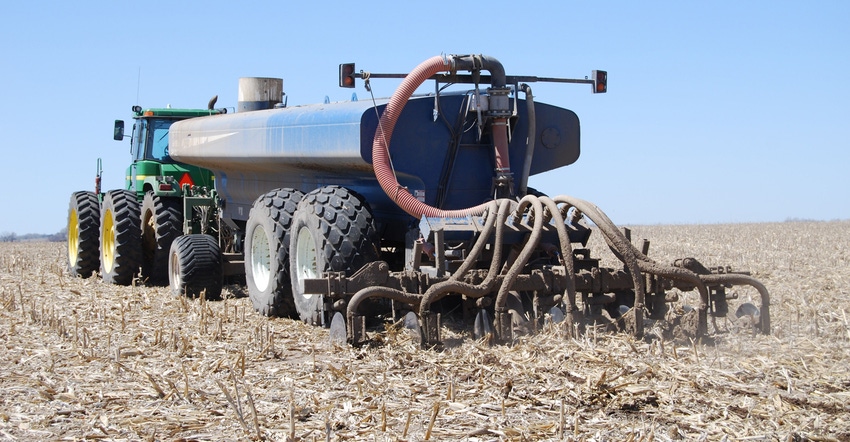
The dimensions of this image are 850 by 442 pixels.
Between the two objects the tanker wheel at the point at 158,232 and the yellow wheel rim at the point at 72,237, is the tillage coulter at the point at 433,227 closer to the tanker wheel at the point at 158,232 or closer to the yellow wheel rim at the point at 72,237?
the tanker wheel at the point at 158,232

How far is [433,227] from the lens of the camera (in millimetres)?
7758

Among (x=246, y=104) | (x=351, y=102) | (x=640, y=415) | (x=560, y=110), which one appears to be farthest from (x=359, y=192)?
(x=640, y=415)

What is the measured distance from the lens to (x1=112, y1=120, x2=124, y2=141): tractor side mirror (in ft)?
46.8

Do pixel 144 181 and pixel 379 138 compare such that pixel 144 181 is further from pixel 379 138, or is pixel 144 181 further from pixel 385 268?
pixel 385 268

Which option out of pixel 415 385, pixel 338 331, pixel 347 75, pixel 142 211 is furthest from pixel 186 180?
pixel 415 385

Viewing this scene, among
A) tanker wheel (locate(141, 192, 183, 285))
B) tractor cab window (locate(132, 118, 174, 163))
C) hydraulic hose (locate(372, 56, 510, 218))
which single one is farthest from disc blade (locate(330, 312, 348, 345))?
tractor cab window (locate(132, 118, 174, 163))

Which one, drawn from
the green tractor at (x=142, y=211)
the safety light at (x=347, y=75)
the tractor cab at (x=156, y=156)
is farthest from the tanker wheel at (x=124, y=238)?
the safety light at (x=347, y=75)

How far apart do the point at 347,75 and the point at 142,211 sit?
18.2 feet

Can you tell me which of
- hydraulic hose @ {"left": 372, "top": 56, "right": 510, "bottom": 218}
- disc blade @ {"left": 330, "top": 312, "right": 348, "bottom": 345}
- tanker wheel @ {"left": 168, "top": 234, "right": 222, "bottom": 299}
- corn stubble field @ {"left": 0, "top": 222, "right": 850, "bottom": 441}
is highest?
hydraulic hose @ {"left": 372, "top": 56, "right": 510, "bottom": 218}

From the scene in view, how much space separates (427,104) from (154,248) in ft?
19.5

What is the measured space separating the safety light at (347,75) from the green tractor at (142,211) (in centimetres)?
434

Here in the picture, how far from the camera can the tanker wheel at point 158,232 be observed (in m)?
12.4

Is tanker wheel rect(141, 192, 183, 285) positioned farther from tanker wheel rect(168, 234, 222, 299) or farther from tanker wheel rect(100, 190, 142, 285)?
tanker wheel rect(168, 234, 222, 299)

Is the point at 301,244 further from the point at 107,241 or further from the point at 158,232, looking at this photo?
the point at 107,241
